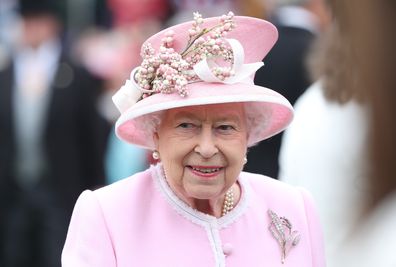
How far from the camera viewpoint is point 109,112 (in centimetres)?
895

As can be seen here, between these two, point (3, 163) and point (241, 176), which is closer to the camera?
point (241, 176)

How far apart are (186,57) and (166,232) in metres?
0.52

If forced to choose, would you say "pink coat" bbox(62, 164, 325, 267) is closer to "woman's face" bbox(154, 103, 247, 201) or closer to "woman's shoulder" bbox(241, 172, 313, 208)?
"woman's shoulder" bbox(241, 172, 313, 208)

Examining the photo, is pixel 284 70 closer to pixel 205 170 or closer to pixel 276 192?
pixel 276 192

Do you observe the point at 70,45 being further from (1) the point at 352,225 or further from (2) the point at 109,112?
(1) the point at 352,225

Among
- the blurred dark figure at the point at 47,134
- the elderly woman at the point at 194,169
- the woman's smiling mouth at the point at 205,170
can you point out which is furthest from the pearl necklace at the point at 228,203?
the blurred dark figure at the point at 47,134

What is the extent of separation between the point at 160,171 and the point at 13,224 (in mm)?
4362

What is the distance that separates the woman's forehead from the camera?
11.4ft

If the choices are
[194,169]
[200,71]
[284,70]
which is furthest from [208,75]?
[284,70]

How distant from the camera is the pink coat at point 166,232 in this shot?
350cm

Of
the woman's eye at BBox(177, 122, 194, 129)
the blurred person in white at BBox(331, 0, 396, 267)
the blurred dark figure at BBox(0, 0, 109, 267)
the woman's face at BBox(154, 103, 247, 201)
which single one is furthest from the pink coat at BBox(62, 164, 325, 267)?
the blurred dark figure at BBox(0, 0, 109, 267)

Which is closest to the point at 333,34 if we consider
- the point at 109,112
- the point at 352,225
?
the point at 352,225

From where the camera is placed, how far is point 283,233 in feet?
12.0

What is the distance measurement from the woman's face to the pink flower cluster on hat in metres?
0.10
